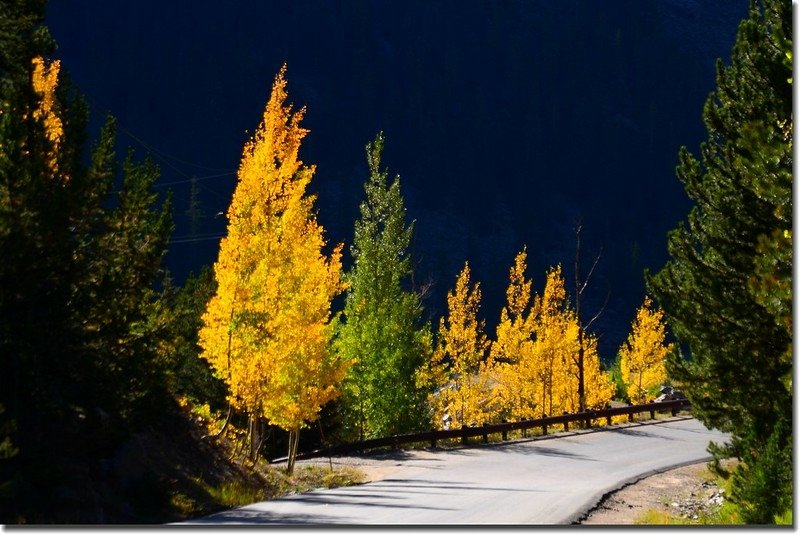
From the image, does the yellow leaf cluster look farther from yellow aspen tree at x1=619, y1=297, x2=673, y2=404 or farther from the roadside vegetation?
yellow aspen tree at x1=619, y1=297, x2=673, y2=404

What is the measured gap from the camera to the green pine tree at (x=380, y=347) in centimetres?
3306

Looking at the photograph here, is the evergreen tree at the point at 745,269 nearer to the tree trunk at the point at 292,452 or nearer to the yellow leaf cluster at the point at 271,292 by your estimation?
the yellow leaf cluster at the point at 271,292

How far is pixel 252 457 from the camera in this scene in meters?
21.4

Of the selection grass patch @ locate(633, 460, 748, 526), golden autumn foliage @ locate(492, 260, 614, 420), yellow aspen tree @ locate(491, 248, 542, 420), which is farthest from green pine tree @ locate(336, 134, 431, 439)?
grass patch @ locate(633, 460, 748, 526)

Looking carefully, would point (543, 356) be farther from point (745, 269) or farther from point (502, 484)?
point (745, 269)

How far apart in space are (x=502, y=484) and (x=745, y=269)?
8098 mm

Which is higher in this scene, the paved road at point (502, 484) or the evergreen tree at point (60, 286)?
the evergreen tree at point (60, 286)

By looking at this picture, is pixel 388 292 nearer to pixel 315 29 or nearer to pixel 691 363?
pixel 691 363

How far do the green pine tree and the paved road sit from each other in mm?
4079

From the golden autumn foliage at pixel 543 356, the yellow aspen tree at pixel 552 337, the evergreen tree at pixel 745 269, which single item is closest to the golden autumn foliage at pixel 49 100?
the evergreen tree at pixel 745 269

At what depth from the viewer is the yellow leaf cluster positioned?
19.8m

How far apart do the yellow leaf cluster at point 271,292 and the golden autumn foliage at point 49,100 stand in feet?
17.5

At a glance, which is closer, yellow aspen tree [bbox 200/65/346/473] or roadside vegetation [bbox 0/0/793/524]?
roadside vegetation [bbox 0/0/793/524]

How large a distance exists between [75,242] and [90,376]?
2023 millimetres
